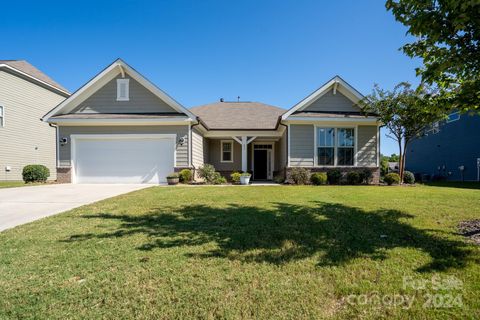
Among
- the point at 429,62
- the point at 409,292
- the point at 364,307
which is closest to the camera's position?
the point at 364,307

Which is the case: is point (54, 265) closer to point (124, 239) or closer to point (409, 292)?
point (124, 239)

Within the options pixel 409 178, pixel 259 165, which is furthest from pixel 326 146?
pixel 259 165

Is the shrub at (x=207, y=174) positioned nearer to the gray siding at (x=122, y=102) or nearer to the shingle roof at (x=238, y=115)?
the shingle roof at (x=238, y=115)

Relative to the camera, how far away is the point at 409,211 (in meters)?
5.87

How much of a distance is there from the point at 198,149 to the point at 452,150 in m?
21.0

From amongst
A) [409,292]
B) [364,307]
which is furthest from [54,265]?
[409,292]

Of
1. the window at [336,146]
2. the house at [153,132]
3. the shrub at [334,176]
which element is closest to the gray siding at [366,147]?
the house at [153,132]

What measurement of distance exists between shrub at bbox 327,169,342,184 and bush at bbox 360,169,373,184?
1154 millimetres

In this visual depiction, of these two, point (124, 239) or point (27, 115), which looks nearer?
point (124, 239)

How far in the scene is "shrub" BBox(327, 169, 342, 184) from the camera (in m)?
13.0

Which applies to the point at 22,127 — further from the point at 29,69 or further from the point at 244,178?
the point at 244,178

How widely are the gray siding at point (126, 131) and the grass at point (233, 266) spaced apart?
7692 mm

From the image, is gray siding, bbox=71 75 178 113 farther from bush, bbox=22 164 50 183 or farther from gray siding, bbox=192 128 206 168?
bush, bbox=22 164 50 183

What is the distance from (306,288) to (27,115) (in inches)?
834
